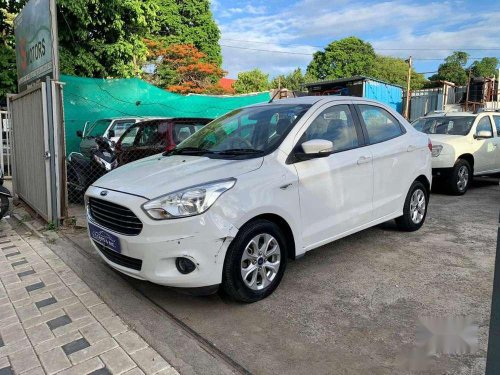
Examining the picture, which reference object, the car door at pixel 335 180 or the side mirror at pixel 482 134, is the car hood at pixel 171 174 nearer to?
the car door at pixel 335 180

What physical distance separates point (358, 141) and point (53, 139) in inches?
147

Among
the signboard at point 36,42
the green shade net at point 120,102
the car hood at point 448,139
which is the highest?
the signboard at point 36,42

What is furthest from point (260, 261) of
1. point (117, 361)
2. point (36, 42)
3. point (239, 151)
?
point (36, 42)

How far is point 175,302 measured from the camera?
348 cm

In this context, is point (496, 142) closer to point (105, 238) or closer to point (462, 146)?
point (462, 146)

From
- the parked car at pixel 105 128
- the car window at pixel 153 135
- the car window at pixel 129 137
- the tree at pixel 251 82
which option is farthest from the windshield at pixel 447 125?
the tree at pixel 251 82

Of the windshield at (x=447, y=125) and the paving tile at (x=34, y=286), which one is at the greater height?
the windshield at (x=447, y=125)

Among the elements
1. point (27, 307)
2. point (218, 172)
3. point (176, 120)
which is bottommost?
point (27, 307)

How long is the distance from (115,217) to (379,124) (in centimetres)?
301

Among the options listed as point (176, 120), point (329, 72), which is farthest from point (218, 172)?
point (329, 72)

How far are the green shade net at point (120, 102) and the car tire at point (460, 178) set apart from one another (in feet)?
21.5

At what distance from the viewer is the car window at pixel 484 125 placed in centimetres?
827

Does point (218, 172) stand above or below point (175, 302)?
above

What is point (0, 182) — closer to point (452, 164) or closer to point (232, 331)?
point (232, 331)
